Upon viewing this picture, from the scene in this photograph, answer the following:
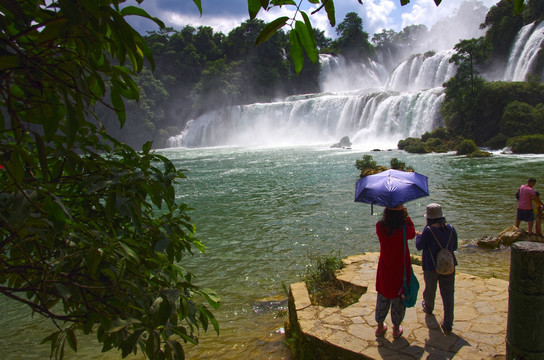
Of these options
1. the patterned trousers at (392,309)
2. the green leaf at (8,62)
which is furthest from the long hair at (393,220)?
the green leaf at (8,62)

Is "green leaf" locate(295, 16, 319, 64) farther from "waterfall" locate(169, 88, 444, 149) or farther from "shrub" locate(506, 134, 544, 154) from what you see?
"waterfall" locate(169, 88, 444, 149)

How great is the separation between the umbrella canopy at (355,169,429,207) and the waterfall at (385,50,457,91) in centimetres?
3502

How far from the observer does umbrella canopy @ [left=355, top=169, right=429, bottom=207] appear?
11.3 ft

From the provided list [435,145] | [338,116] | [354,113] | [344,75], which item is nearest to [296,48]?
[435,145]

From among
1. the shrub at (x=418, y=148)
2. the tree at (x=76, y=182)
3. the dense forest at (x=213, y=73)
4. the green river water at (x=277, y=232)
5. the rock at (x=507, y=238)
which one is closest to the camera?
the tree at (x=76, y=182)

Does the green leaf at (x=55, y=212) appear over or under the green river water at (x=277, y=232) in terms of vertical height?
over

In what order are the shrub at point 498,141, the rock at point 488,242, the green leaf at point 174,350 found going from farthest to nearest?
the shrub at point 498,141 < the rock at point 488,242 < the green leaf at point 174,350

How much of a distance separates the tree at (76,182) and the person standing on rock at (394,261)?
215 centimetres

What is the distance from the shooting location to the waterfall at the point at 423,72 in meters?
35.8

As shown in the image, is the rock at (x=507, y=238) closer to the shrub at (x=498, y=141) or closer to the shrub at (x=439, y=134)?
the shrub at (x=498, y=141)

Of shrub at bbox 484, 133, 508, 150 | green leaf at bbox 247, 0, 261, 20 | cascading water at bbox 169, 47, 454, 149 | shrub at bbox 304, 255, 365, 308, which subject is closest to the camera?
green leaf at bbox 247, 0, 261, 20

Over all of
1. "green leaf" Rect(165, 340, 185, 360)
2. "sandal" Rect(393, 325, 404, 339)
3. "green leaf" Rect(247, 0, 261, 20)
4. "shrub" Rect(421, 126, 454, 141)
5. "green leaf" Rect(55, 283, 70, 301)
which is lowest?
"sandal" Rect(393, 325, 404, 339)

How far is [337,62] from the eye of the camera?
63.9 m

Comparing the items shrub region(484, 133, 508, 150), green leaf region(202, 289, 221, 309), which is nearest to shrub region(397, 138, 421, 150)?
shrub region(484, 133, 508, 150)
